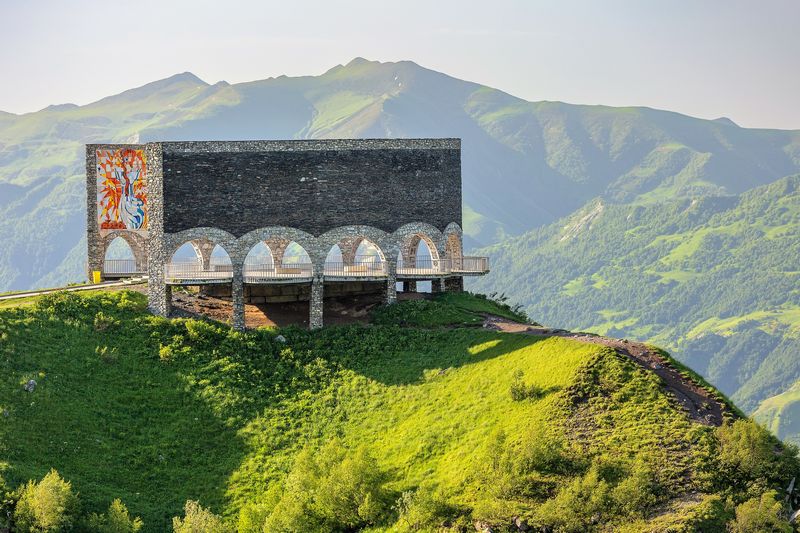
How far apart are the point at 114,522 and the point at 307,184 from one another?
27474 mm

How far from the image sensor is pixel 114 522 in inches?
2116

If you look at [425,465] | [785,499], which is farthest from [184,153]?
[785,499]

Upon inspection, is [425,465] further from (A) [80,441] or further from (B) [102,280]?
(B) [102,280]

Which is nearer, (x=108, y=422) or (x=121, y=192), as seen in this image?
(x=108, y=422)

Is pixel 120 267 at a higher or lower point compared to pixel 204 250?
lower

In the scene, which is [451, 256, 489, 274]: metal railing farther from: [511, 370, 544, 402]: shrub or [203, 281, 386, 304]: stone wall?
[511, 370, 544, 402]: shrub

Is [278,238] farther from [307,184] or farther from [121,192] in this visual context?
[121,192]

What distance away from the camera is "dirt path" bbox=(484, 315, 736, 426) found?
5588 centimetres

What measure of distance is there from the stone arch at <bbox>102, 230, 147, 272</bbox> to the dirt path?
3478 cm

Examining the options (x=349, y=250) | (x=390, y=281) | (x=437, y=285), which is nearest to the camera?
(x=390, y=281)

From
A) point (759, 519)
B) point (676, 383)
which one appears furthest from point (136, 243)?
point (759, 519)

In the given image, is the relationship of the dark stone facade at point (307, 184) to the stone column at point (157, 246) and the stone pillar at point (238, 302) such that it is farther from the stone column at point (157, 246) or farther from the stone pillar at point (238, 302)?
the stone pillar at point (238, 302)

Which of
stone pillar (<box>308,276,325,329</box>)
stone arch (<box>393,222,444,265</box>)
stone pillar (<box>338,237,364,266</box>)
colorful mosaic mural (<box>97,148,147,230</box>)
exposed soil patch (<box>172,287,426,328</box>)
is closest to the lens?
stone pillar (<box>308,276,325,329</box>)

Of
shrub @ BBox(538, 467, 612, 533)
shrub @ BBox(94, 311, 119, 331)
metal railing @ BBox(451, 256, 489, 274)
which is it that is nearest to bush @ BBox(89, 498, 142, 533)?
shrub @ BBox(94, 311, 119, 331)
